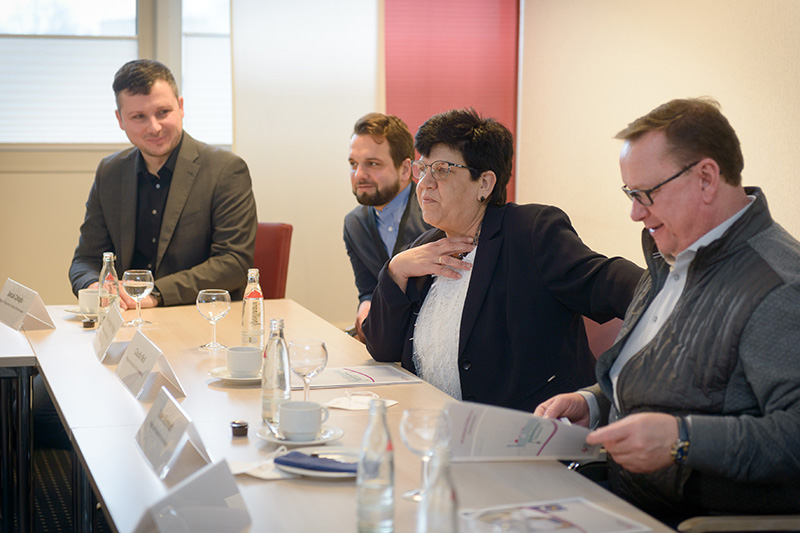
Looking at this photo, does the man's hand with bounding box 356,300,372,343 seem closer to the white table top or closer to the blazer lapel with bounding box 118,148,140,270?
the blazer lapel with bounding box 118,148,140,270

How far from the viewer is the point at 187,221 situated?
3432 mm

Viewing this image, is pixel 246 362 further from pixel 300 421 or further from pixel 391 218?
pixel 391 218

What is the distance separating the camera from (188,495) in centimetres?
113

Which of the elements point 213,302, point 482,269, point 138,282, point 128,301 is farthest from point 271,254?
point 482,269

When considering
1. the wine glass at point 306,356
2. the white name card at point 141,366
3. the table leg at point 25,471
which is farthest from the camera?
the table leg at point 25,471

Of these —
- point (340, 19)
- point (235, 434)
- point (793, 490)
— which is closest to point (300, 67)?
point (340, 19)

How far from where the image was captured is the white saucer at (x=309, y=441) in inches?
58.5

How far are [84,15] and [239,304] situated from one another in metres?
2.73

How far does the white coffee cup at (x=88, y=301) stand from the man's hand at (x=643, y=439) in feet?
6.63

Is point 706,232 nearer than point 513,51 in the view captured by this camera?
Yes

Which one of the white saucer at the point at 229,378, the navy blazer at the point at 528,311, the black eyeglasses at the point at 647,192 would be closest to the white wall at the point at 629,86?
the navy blazer at the point at 528,311

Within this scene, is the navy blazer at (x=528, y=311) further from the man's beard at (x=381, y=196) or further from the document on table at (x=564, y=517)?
the man's beard at (x=381, y=196)

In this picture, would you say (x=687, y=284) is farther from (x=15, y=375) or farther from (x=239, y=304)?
(x=239, y=304)

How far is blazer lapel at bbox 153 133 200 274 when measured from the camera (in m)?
3.40
